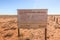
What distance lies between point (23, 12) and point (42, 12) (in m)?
1.62

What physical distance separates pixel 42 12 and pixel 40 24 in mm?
978

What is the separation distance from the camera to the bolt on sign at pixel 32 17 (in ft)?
32.8

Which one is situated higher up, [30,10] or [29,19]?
[30,10]

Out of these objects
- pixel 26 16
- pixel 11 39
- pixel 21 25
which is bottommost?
pixel 11 39

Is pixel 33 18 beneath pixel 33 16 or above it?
beneath

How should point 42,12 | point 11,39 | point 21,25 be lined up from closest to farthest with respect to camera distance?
point 42,12 → point 21,25 → point 11,39

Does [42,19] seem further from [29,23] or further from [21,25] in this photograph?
[21,25]

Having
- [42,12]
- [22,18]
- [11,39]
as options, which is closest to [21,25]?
[22,18]

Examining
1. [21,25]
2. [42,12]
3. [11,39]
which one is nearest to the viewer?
[42,12]

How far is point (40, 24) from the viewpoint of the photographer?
1016 centimetres

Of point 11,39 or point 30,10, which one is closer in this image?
point 30,10

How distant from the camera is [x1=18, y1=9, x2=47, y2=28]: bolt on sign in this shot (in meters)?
9.99

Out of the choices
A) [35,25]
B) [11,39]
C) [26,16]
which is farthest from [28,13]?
[11,39]

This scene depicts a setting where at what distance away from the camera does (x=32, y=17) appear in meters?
10.3
